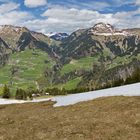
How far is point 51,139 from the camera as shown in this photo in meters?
32.7

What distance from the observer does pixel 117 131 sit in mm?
33625

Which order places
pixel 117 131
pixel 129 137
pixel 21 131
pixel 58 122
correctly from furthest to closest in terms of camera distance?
pixel 58 122 < pixel 21 131 < pixel 117 131 < pixel 129 137

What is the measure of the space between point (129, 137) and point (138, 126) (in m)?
4.06

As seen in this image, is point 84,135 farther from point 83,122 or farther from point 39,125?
point 39,125

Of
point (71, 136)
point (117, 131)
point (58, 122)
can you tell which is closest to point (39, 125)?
point (58, 122)

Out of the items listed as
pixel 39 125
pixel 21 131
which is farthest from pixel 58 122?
pixel 21 131

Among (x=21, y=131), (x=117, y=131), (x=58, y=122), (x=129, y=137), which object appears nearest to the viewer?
(x=129, y=137)

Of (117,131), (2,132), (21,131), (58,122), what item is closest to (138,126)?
(117,131)

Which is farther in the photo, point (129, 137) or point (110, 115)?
point (110, 115)

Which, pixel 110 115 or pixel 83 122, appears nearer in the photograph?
pixel 83 122

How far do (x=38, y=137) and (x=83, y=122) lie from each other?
654 centimetres

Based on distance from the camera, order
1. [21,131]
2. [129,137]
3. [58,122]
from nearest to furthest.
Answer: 1. [129,137]
2. [21,131]
3. [58,122]

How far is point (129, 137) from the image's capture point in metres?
31.4

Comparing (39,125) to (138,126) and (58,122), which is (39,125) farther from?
(138,126)
